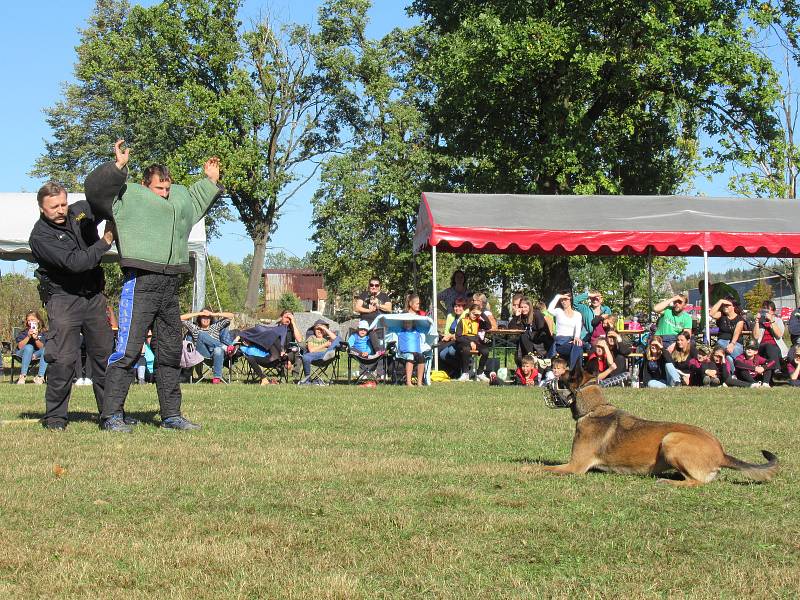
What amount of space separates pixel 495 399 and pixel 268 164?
31.0 metres

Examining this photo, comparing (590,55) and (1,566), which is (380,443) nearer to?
(1,566)

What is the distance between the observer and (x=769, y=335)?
1464 centimetres

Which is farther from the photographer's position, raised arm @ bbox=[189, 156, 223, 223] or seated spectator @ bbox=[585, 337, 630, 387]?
seated spectator @ bbox=[585, 337, 630, 387]

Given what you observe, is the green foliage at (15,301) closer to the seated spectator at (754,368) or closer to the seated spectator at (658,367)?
the seated spectator at (658,367)

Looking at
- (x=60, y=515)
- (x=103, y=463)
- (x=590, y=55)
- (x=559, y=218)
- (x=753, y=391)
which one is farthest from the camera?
(x=590, y=55)

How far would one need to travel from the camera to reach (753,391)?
13.3 meters

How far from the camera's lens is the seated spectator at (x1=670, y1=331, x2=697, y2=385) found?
14.5 metres

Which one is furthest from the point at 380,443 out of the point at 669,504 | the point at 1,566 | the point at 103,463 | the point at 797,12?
the point at 797,12

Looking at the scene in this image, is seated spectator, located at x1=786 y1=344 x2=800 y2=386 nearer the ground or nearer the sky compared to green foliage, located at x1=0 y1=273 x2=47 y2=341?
nearer the ground

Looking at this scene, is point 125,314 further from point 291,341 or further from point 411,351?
point 291,341

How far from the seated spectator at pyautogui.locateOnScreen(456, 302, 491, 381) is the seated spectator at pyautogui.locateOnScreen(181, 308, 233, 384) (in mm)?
3658

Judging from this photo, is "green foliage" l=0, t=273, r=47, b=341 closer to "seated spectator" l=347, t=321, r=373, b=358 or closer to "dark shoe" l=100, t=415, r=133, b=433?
"seated spectator" l=347, t=321, r=373, b=358

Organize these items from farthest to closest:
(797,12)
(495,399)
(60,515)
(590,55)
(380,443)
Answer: (797,12) < (590,55) < (495,399) < (380,443) < (60,515)

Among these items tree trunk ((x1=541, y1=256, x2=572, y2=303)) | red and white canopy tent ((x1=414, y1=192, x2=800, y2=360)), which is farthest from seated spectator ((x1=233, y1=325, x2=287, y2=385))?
tree trunk ((x1=541, y1=256, x2=572, y2=303))
